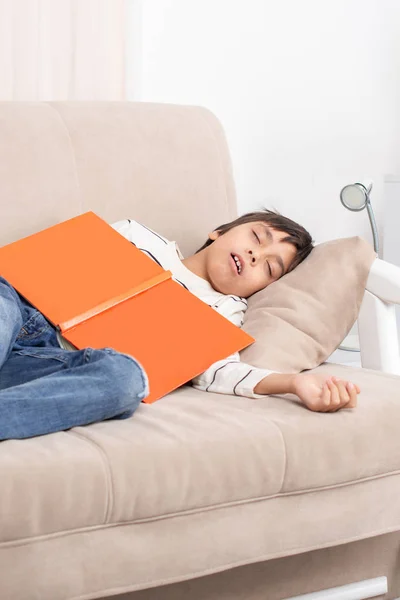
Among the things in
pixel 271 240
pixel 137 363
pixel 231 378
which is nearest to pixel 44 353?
pixel 137 363

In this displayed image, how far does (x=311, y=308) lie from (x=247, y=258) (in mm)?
180

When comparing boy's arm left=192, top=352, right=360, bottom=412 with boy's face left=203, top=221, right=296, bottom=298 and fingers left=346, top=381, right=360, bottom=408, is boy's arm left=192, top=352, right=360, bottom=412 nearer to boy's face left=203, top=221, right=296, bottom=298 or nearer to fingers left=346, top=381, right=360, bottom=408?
fingers left=346, top=381, right=360, bottom=408

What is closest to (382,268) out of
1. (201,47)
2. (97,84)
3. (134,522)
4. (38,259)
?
(38,259)

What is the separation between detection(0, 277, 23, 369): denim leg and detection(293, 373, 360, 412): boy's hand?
47cm

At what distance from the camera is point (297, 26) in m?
3.01

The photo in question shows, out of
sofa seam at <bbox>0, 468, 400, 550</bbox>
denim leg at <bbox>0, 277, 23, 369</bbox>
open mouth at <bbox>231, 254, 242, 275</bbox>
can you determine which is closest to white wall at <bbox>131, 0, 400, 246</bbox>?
open mouth at <bbox>231, 254, 242, 275</bbox>

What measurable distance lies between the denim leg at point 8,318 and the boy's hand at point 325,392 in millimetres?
471

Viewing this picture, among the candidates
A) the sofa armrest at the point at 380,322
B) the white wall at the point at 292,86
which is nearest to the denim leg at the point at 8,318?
the sofa armrest at the point at 380,322

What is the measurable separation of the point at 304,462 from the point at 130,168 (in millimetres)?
817

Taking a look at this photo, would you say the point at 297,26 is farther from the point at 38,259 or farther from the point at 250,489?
the point at 250,489

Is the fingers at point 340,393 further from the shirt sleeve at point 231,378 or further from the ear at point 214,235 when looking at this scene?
the ear at point 214,235

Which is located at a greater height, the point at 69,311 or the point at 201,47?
the point at 201,47

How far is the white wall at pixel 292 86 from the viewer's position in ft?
9.23

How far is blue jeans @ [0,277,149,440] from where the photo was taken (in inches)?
49.3
